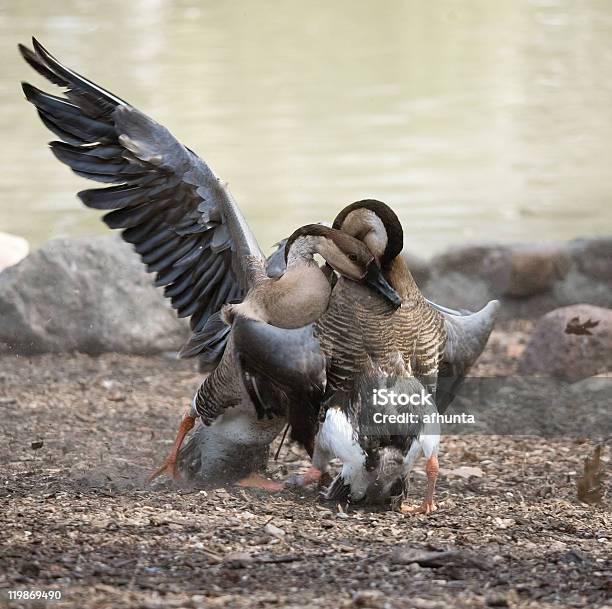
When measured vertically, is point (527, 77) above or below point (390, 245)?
below

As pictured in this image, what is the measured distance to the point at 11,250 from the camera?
8406mm

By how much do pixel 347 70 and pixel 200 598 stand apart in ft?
44.4

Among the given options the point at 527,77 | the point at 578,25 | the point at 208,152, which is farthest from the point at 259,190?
the point at 578,25

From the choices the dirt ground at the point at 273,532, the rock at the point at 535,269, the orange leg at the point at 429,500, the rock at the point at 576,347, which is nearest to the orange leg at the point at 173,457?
the dirt ground at the point at 273,532

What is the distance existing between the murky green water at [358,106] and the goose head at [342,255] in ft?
15.5

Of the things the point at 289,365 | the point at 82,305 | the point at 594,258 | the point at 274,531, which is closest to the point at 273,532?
the point at 274,531

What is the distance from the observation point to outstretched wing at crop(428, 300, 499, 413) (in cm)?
467

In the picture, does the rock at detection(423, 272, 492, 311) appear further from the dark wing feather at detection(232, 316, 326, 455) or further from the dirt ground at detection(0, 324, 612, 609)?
the dark wing feather at detection(232, 316, 326, 455)

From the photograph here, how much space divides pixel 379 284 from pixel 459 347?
1.71 ft

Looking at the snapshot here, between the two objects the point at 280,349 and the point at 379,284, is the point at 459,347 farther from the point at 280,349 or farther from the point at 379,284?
the point at 280,349

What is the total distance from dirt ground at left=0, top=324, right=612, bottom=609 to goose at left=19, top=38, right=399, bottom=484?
0.52 meters

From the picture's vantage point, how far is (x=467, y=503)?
15.1 feet

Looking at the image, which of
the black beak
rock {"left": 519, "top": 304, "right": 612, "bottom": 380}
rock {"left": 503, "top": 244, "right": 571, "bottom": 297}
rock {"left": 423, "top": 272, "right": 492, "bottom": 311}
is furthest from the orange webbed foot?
rock {"left": 503, "top": 244, "right": 571, "bottom": 297}

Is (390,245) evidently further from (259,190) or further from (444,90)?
(444,90)
